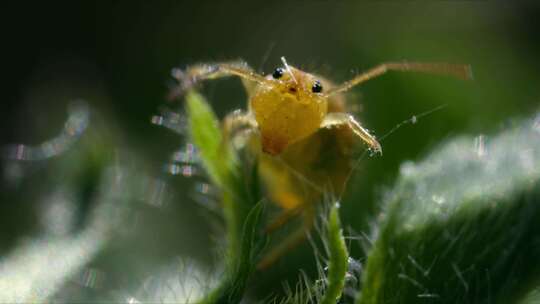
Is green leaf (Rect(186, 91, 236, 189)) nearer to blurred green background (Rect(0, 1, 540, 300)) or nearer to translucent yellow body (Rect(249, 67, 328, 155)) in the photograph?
translucent yellow body (Rect(249, 67, 328, 155))

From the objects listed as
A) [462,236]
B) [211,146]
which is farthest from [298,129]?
[462,236]

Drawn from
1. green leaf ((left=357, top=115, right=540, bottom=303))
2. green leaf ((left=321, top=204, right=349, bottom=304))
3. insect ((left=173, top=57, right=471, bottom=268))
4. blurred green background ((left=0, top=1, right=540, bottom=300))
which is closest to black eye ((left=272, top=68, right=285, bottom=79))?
insect ((left=173, top=57, right=471, bottom=268))

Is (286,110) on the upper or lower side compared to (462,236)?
upper

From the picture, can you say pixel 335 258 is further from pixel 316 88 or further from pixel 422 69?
pixel 422 69

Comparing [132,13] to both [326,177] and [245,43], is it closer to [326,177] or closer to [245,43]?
[245,43]

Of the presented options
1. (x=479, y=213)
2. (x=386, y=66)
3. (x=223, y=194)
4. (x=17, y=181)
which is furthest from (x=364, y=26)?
(x=479, y=213)

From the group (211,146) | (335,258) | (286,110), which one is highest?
(286,110)

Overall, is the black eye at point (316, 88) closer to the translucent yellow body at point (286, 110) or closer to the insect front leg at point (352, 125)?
the translucent yellow body at point (286, 110)
